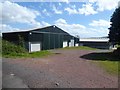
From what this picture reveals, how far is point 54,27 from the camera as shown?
4766cm

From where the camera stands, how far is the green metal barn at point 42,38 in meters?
37.7

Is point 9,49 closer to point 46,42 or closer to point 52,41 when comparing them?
point 46,42

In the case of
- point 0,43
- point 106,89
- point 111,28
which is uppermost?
point 111,28

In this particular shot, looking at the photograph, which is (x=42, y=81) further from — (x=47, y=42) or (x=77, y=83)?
(x=47, y=42)

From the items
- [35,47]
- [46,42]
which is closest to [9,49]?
[35,47]

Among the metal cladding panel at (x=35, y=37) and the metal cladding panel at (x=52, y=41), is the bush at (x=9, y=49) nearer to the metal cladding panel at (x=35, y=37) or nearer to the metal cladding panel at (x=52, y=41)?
the metal cladding panel at (x=35, y=37)

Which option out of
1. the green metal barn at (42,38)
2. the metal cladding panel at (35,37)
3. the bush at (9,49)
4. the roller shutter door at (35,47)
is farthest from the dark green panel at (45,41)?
the bush at (9,49)

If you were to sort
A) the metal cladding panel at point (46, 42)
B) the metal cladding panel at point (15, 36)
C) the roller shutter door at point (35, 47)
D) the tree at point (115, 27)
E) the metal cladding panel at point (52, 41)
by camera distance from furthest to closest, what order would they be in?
the metal cladding panel at point (52, 41) < the metal cladding panel at point (46, 42) < the roller shutter door at point (35, 47) < the metal cladding panel at point (15, 36) < the tree at point (115, 27)

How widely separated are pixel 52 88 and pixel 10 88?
1.82 metres

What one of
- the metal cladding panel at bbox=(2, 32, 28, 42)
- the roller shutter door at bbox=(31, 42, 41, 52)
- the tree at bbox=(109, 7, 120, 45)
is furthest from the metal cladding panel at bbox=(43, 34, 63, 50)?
the tree at bbox=(109, 7, 120, 45)

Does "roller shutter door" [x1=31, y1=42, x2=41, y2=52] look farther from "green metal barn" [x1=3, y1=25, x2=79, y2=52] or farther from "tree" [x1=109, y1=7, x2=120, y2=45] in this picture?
"tree" [x1=109, y1=7, x2=120, y2=45]

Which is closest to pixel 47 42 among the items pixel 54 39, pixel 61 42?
pixel 54 39

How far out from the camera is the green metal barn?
1483 inches

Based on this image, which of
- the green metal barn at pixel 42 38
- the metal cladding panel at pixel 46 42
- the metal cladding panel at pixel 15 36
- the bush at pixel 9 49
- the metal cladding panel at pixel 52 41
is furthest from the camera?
the metal cladding panel at pixel 52 41
